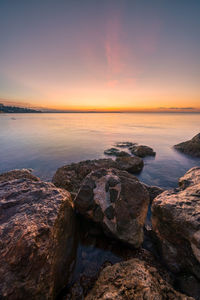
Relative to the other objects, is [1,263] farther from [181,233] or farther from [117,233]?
[181,233]

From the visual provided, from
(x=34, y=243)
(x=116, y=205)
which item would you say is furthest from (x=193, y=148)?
(x=34, y=243)

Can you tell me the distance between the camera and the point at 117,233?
3.75 m

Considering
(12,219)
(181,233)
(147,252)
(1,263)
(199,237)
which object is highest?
(12,219)

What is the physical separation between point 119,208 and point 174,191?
228 centimetres

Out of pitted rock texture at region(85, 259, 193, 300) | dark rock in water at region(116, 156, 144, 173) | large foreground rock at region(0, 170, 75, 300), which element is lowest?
dark rock in water at region(116, 156, 144, 173)

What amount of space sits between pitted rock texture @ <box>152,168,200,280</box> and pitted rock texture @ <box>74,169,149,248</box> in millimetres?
597

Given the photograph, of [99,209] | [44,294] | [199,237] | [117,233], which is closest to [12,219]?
[44,294]

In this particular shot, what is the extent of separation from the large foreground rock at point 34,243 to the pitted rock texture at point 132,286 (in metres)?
0.91

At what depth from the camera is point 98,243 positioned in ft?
13.0

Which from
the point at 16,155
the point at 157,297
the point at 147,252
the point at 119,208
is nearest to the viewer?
the point at 157,297

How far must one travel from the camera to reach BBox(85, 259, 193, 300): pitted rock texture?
2.20 metres

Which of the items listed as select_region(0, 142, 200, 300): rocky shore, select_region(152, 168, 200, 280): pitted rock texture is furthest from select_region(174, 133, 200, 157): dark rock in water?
select_region(152, 168, 200, 280): pitted rock texture

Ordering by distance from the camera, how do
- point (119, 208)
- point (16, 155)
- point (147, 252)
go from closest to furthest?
point (147, 252) < point (119, 208) < point (16, 155)

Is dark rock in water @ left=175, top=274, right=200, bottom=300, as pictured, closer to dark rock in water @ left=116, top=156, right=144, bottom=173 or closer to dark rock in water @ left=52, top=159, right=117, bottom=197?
dark rock in water @ left=52, top=159, right=117, bottom=197
